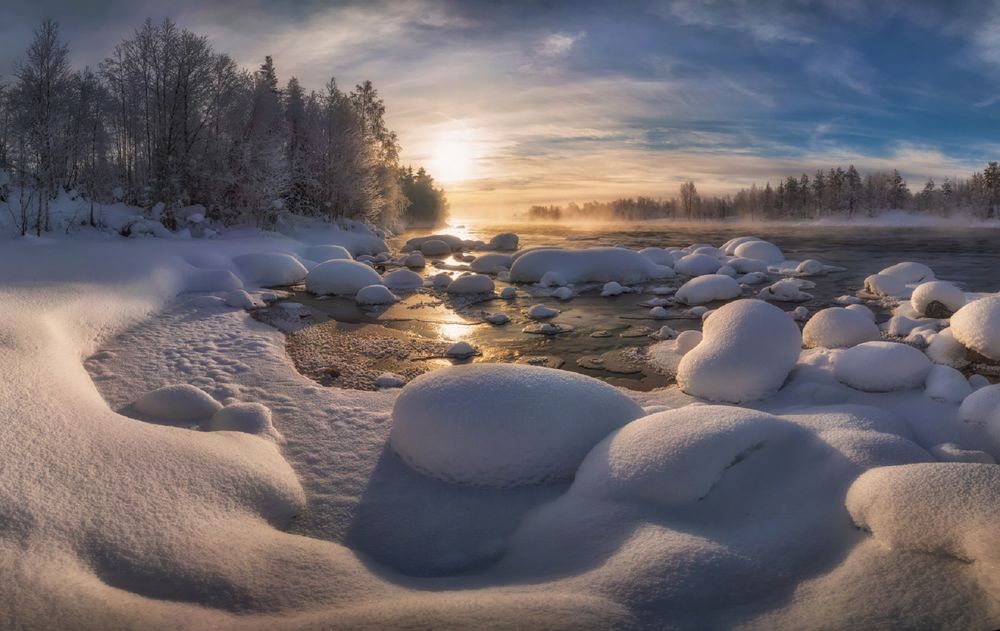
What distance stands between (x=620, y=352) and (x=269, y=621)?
6688 millimetres

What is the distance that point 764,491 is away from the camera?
3.31 m

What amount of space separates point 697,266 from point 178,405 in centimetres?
1529

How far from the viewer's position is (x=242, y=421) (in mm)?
4848

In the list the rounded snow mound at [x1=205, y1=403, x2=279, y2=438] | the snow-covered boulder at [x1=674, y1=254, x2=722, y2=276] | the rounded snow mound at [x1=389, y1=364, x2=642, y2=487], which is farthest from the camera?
the snow-covered boulder at [x1=674, y1=254, x2=722, y2=276]

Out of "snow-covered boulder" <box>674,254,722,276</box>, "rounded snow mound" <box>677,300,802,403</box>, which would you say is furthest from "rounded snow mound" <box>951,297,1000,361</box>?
"snow-covered boulder" <box>674,254,722,276</box>

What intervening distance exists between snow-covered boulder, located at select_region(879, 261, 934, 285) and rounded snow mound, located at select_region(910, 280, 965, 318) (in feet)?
13.0

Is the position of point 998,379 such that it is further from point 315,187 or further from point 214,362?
point 315,187

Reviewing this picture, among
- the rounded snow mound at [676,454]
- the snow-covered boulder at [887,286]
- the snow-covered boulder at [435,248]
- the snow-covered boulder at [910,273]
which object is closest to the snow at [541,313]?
the rounded snow mound at [676,454]

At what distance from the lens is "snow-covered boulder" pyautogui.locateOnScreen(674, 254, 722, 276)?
17.1 meters

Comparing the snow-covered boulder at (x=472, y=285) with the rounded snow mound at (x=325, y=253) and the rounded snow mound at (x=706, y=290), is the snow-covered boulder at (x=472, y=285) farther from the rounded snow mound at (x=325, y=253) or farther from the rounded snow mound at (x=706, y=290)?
the rounded snow mound at (x=325, y=253)

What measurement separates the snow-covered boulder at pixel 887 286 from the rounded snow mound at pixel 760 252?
22.1 feet

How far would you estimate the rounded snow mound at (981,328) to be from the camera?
682cm

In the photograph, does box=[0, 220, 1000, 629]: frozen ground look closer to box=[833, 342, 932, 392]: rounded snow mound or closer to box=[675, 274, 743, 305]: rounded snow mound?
box=[833, 342, 932, 392]: rounded snow mound

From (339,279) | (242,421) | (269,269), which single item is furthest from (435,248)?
(242,421)
